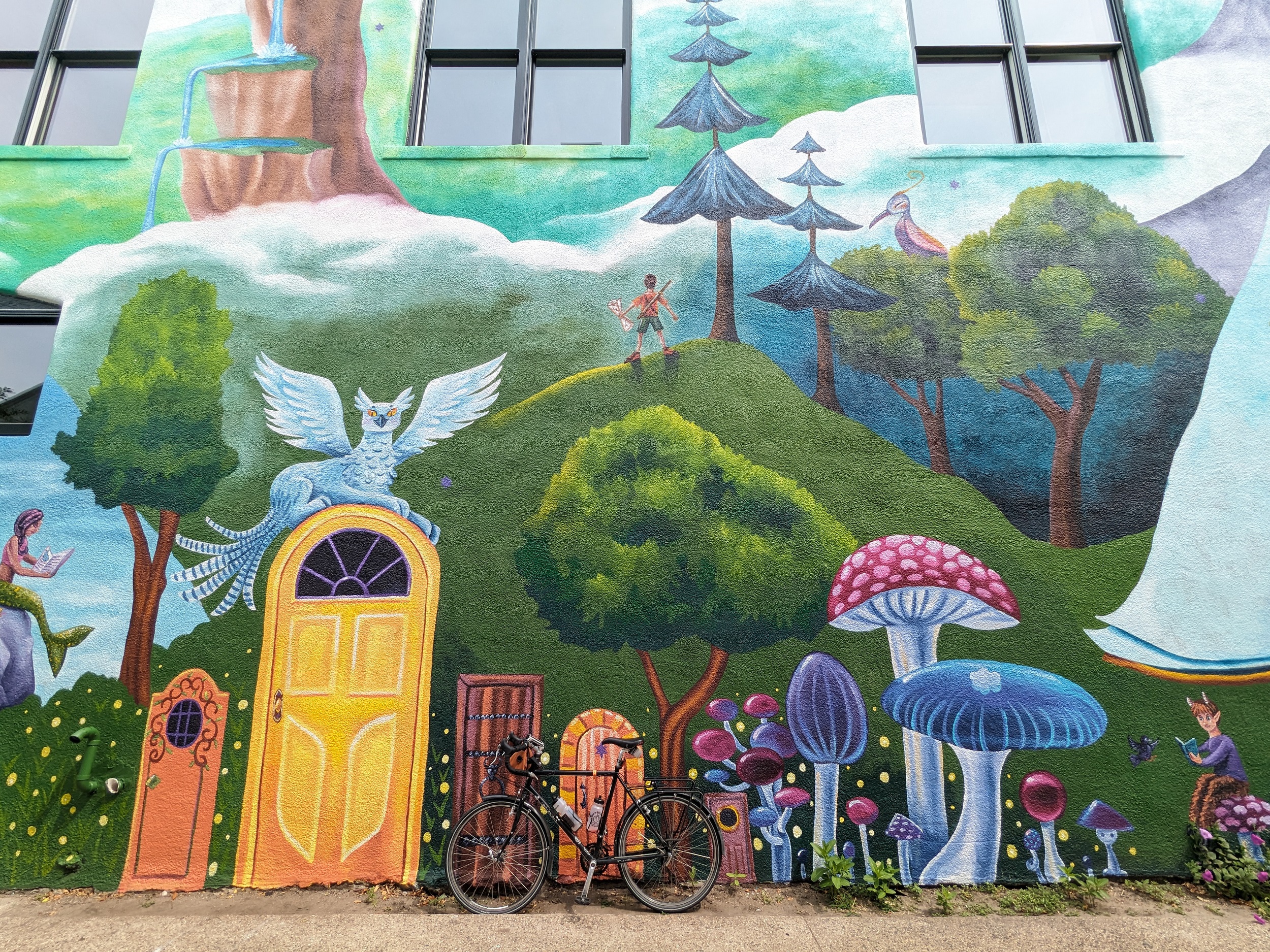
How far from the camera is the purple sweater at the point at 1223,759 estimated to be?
487cm

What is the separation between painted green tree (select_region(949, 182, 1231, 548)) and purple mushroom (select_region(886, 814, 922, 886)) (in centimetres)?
280

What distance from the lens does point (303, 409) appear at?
5.59 m

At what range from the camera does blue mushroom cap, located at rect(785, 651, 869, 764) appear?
16.1ft

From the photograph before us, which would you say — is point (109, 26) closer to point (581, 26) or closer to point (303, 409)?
point (581, 26)

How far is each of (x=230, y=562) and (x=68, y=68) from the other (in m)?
5.75

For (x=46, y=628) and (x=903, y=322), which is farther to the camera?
(x=903, y=322)

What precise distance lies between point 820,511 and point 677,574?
124 centimetres

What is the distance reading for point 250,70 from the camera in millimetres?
6340

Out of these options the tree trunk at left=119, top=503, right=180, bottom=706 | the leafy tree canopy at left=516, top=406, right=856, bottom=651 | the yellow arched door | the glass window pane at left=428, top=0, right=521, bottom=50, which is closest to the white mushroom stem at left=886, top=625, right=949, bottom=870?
the leafy tree canopy at left=516, top=406, right=856, bottom=651

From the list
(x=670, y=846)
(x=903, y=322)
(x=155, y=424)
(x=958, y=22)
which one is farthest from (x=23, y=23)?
(x=670, y=846)

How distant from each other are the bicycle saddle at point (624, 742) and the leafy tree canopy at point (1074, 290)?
157 inches

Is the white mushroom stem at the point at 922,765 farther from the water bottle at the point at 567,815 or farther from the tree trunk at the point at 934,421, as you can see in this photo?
the water bottle at the point at 567,815

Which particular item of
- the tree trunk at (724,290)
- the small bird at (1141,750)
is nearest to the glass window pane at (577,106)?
the tree trunk at (724,290)

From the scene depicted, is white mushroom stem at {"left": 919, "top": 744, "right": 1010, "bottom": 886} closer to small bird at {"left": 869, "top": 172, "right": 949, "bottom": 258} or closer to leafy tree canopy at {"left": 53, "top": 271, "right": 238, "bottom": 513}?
small bird at {"left": 869, "top": 172, "right": 949, "bottom": 258}
